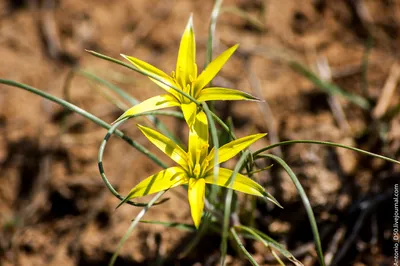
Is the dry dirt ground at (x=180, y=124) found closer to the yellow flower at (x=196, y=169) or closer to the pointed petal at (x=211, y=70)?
the yellow flower at (x=196, y=169)

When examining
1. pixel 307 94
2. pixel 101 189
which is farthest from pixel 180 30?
pixel 101 189

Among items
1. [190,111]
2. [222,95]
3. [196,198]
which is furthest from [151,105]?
[196,198]

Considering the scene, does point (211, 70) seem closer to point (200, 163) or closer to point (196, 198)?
point (200, 163)

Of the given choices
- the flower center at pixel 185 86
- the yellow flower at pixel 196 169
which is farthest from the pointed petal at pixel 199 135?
the flower center at pixel 185 86

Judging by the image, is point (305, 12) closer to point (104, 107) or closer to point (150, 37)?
point (150, 37)

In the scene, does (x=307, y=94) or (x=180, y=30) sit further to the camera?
(x=180, y=30)

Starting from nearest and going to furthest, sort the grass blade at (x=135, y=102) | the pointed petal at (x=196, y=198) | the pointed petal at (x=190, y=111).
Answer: the pointed petal at (x=196, y=198), the pointed petal at (x=190, y=111), the grass blade at (x=135, y=102)

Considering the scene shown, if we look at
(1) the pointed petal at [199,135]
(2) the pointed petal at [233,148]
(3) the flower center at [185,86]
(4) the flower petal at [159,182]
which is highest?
(3) the flower center at [185,86]
